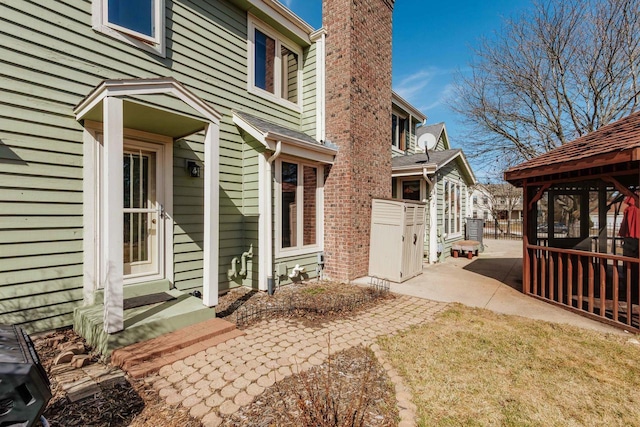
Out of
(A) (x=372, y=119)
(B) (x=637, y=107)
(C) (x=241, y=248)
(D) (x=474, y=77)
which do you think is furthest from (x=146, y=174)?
(B) (x=637, y=107)

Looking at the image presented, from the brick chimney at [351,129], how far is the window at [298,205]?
0.32 m

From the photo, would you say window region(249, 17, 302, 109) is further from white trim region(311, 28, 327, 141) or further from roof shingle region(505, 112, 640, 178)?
roof shingle region(505, 112, 640, 178)

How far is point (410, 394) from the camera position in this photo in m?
2.64

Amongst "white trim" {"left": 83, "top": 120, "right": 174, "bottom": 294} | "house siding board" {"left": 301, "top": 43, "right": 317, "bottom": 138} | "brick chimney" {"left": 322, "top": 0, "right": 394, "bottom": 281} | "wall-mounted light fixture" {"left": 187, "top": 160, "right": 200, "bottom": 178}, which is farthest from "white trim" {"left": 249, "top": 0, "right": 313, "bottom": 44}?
"white trim" {"left": 83, "top": 120, "right": 174, "bottom": 294}

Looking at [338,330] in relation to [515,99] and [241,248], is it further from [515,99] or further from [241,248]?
[515,99]

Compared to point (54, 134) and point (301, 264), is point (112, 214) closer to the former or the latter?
point (54, 134)

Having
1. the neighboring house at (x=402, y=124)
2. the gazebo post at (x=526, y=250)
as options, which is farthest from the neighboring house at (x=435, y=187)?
the gazebo post at (x=526, y=250)

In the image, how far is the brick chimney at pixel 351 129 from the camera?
664 centimetres

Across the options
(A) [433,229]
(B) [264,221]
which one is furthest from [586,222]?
(B) [264,221]

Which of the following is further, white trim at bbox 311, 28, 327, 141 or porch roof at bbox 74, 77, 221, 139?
white trim at bbox 311, 28, 327, 141

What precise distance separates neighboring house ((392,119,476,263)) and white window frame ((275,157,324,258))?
→ 361cm

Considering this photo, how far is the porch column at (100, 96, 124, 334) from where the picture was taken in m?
3.14

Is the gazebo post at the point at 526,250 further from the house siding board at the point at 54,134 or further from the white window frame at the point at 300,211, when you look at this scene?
the house siding board at the point at 54,134

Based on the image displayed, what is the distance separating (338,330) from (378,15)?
25.6ft
